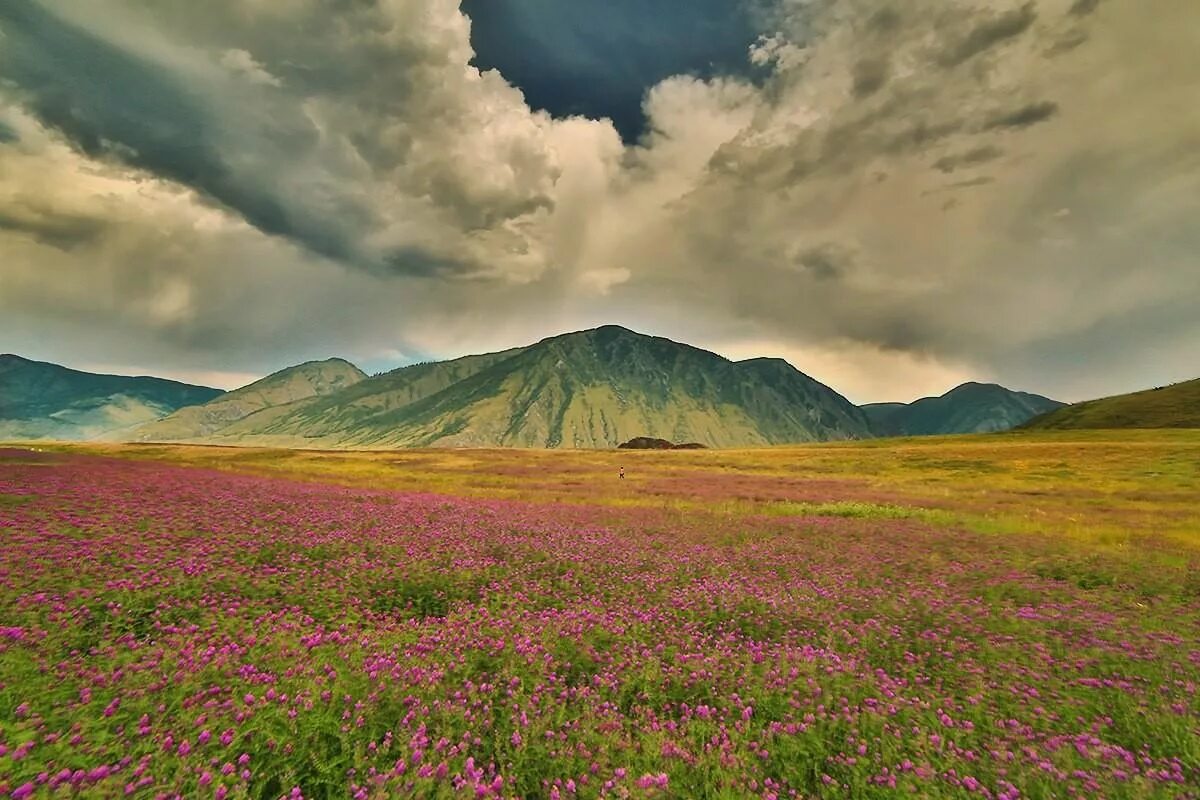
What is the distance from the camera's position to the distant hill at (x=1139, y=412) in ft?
478

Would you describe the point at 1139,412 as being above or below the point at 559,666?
above

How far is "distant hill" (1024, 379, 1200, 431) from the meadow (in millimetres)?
191841

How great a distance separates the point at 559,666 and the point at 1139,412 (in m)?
228

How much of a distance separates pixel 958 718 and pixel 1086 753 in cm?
128

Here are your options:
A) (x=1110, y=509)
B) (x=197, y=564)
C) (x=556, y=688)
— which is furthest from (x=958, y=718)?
(x=1110, y=509)

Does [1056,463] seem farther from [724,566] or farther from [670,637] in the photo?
[670,637]

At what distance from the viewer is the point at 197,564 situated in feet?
34.3

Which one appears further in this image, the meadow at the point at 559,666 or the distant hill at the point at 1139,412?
the distant hill at the point at 1139,412

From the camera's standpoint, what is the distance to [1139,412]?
15888 centimetres

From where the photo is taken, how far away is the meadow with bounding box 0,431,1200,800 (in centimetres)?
494

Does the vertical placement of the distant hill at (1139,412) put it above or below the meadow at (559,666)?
above

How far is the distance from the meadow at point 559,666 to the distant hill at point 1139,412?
191841 millimetres

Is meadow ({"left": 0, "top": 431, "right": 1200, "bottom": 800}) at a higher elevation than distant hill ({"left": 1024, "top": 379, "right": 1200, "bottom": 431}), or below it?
below

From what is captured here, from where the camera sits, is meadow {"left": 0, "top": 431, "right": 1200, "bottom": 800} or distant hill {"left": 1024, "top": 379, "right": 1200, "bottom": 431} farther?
distant hill {"left": 1024, "top": 379, "right": 1200, "bottom": 431}
